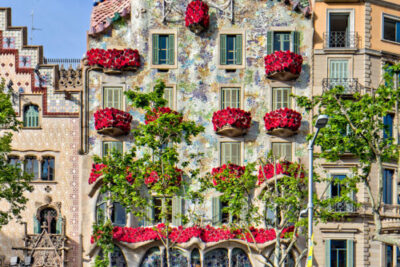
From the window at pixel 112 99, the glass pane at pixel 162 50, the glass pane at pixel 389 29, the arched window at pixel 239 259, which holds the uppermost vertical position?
the glass pane at pixel 389 29

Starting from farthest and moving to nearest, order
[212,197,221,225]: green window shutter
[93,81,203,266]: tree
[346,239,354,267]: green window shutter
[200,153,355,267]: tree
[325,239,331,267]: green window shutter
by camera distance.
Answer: [212,197,221,225]: green window shutter
[325,239,331,267]: green window shutter
[346,239,354,267]: green window shutter
[93,81,203,266]: tree
[200,153,355,267]: tree

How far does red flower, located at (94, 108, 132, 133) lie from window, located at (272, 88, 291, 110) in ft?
28.8

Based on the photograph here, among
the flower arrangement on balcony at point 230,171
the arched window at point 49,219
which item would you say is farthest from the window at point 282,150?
the arched window at point 49,219

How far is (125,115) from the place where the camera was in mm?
51531

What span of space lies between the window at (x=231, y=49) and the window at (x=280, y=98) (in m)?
2.77

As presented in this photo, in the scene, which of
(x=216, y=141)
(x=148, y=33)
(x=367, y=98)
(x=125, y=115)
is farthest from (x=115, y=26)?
(x=367, y=98)

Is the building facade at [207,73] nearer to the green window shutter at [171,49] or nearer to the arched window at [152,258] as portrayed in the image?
the green window shutter at [171,49]

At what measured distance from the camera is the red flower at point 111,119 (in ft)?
167

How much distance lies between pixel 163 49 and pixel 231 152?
296 inches

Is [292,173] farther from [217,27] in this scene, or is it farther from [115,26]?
[115,26]

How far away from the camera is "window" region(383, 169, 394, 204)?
5197 centimetres

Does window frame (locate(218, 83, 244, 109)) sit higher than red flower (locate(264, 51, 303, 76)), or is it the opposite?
red flower (locate(264, 51, 303, 76))

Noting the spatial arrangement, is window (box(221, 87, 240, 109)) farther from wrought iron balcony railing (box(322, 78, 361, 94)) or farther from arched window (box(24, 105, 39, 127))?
arched window (box(24, 105, 39, 127))

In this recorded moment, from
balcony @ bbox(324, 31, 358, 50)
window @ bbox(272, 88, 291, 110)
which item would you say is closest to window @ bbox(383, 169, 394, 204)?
window @ bbox(272, 88, 291, 110)
